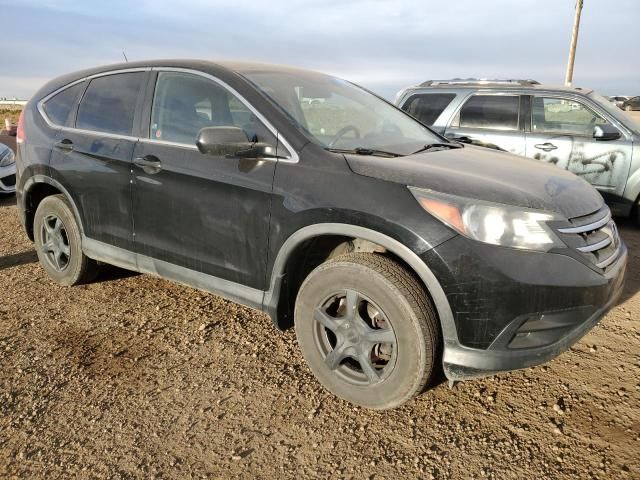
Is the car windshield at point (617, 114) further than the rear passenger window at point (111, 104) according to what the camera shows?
Yes

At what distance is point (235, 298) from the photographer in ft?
9.79

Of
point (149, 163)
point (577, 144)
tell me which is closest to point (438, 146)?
point (149, 163)

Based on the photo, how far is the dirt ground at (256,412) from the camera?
86.7 inches

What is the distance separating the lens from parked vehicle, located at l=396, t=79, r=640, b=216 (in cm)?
586

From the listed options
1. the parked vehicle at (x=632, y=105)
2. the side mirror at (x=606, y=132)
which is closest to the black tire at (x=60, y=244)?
the side mirror at (x=606, y=132)

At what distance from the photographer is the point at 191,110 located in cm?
317

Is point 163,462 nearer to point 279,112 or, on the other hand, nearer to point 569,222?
point 279,112

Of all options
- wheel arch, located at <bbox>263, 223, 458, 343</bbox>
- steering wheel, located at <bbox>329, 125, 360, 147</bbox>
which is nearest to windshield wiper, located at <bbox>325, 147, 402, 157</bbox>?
steering wheel, located at <bbox>329, 125, 360, 147</bbox>

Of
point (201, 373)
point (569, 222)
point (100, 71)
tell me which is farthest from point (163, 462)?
point (100, 71)

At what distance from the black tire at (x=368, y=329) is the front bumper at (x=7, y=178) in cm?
681

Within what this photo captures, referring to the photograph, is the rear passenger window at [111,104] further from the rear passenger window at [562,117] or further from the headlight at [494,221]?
the rear passenger window at [562,117]

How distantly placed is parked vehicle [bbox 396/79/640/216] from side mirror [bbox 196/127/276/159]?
4.10 meters

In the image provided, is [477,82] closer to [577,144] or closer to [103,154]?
[577,144]

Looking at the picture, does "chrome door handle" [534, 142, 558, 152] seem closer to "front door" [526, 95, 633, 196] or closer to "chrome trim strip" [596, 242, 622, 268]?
"front door" [526, 95, 633, 196]
